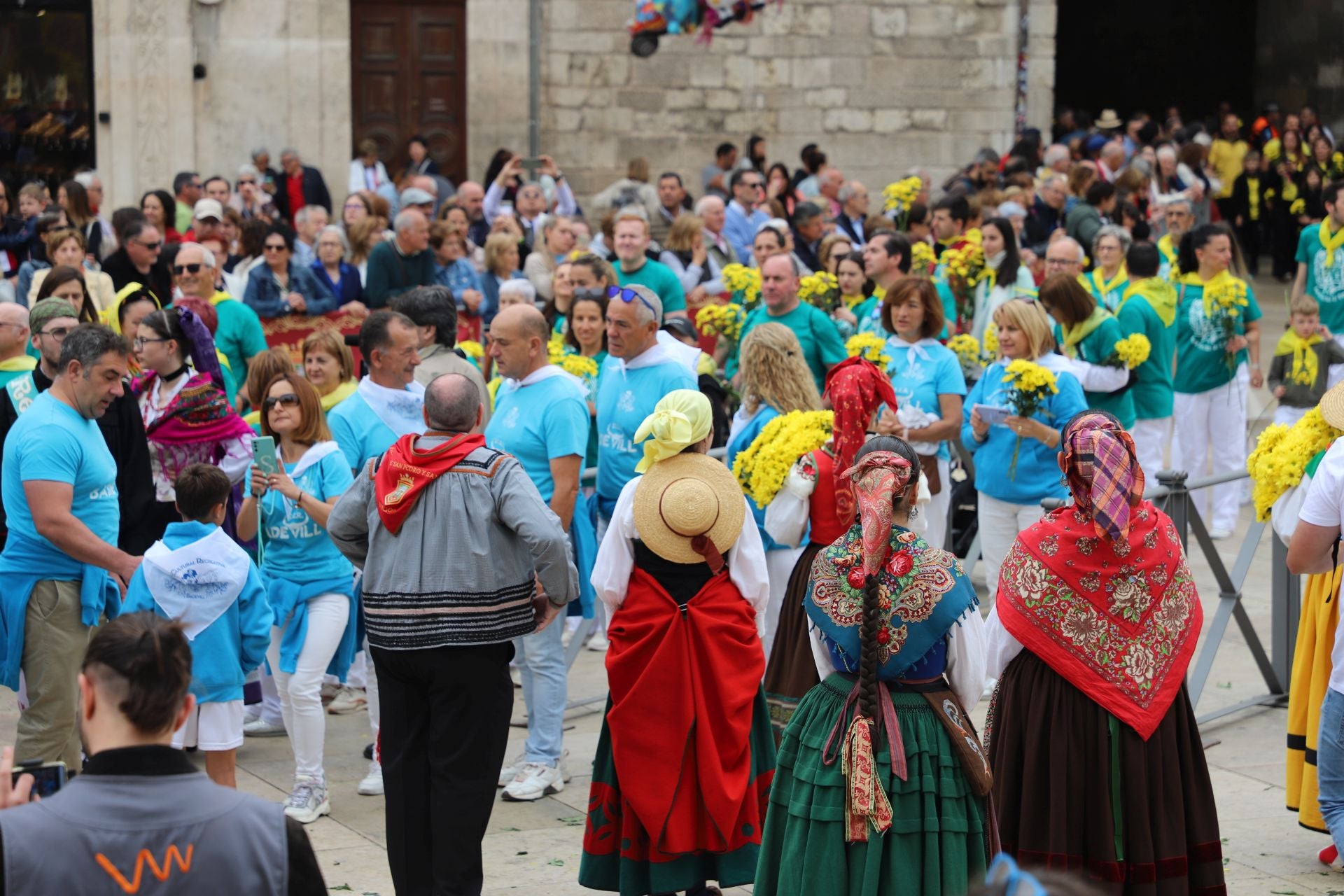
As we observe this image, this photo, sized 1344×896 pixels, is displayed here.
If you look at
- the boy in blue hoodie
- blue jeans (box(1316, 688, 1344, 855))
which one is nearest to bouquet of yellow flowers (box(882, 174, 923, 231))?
blue jeans (box(1316, 688, 1344, 855))

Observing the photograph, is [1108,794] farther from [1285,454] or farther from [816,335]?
[816,335]

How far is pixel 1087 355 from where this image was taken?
913 cm

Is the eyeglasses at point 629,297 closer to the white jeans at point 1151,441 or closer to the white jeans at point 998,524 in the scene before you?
the white jeans at point 998,524

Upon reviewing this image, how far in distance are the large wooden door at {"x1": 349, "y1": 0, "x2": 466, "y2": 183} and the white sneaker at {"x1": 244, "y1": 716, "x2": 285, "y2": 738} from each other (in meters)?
13.3

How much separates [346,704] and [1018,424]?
341cm

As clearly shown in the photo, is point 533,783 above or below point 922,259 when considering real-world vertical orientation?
below

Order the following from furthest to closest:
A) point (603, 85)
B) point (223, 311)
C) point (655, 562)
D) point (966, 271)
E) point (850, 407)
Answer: point (603, 85) < point (966, 271) < point (223, 311) < point (850, 407) < point (655, 562)

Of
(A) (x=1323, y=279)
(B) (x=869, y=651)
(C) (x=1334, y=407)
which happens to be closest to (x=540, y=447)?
(B) (x=869, y=651)

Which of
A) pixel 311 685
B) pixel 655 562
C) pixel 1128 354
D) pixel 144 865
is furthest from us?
pixel 1128 354

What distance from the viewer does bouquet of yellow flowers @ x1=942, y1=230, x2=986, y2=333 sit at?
10.8 m

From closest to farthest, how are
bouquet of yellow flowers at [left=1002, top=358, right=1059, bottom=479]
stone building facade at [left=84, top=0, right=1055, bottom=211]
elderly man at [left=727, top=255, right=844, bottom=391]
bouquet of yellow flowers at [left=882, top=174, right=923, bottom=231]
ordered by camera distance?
bouquet of yellow flowers at [left=1002, top=358, right=1059, bottom=479] < elderly man at [left=727, top=255, right=844, bottom=391] < bouquet of yellow flowers at [left=882, top=174, right=923, bottom=231] < stone building facade at [left=84, top=0, right=1055, bottom=211]

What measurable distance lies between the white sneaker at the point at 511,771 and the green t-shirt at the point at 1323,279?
720cm

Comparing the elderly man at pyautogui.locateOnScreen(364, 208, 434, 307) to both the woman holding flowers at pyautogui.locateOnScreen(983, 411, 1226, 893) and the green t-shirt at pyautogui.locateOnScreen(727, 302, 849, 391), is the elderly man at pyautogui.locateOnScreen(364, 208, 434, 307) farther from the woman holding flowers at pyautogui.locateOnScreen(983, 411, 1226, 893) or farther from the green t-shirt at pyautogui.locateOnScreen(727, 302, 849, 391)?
the woman holding flowers at pyautogui.locateOnScreen(983, 411, 1226, 893)

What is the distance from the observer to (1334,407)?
595 centimetres
